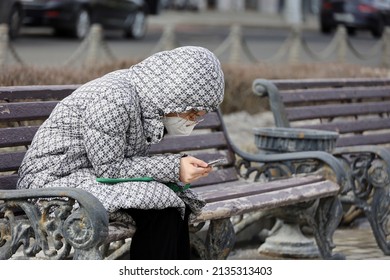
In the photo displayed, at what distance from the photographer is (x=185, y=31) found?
115 feet

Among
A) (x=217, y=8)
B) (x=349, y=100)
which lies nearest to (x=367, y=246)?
(x=349, y=100)

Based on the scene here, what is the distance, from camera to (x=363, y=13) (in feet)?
111

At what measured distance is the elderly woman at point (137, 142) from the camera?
4887 millimetres

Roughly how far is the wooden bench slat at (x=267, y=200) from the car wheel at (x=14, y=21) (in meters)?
14.2

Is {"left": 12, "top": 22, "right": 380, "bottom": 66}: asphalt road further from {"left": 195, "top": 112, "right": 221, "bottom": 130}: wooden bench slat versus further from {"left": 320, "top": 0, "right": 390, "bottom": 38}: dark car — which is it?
{"left": 195, "top": 112, "right": 221, "bottom": 130}: wooden bench slat

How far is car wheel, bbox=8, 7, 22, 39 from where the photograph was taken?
66.5 feet

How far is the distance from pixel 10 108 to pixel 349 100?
3.47 meters

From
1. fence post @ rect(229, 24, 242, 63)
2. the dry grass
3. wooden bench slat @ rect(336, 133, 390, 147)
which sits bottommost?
fence post @ rect(229, 24, 242, 63)

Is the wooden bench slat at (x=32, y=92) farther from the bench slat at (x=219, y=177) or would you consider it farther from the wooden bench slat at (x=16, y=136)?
the bench slat at (x=219, y=177)

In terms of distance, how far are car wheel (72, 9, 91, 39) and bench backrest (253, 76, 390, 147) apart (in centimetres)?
1541

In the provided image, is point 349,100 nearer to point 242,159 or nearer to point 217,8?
point 242,159

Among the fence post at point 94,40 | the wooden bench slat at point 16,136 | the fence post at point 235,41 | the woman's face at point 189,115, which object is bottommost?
the fence post at point 235,41

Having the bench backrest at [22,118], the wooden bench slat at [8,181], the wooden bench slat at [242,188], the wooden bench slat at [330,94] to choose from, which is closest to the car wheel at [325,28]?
the wooden bench slat at [330,94]

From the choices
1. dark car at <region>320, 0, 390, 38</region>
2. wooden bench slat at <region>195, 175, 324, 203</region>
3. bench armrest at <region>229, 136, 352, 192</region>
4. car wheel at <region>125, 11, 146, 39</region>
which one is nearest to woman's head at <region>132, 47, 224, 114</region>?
wooden bench slat at <region>195, 175, 324, 203</region>
